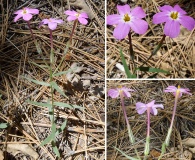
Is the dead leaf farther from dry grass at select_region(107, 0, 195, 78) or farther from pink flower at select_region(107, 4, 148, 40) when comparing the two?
pink flower at select_region(107, 4, 148, 40)

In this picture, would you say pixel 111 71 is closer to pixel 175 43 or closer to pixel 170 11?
pixel 175 43

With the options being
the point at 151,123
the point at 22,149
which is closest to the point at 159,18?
the point at 151,123

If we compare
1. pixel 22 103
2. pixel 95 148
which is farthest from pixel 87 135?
pixel 22 103

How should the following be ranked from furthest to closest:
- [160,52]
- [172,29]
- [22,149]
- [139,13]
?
[160,52]
[22,149]
[139,13]
[172,29]

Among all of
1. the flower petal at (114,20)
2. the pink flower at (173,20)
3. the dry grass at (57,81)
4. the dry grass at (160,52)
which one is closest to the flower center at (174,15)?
the pink flower at (173,20)

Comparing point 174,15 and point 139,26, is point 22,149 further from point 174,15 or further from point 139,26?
point 174,15

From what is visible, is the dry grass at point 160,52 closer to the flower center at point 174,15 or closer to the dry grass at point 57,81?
the dry grass at point 57,81
